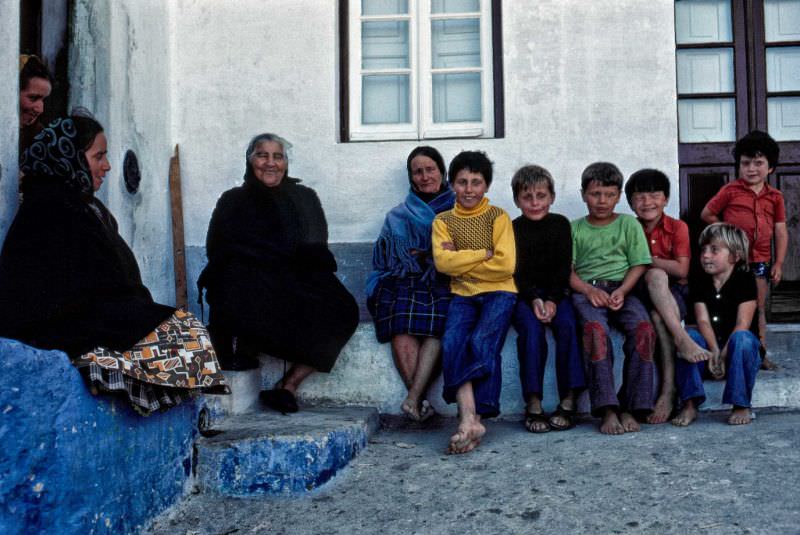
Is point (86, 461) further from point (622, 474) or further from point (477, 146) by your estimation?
point (477, 146)

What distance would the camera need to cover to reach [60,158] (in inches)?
116

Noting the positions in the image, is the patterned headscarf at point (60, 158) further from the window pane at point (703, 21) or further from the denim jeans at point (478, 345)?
the window pane at point (703, 21)

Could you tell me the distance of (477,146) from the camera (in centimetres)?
551

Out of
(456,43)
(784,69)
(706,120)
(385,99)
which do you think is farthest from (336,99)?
(784,69)

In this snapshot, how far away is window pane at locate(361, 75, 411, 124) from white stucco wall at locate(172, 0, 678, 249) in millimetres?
299

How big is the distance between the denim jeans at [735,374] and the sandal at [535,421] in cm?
71

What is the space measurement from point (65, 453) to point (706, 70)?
517cm

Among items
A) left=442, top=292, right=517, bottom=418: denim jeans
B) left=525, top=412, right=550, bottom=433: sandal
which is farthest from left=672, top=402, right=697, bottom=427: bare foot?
left=442, top=292, right=517, bottom=418: denim jeans

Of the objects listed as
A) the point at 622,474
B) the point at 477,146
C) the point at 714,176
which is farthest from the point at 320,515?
the point at 714,176

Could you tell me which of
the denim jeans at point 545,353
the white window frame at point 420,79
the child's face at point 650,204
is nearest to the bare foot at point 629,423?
the denim jeans at point 545,353

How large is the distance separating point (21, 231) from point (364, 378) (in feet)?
6.97

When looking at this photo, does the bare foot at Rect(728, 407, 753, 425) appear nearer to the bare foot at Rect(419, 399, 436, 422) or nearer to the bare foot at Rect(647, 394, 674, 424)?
the bare foot at Rect(647, 394, 674, 424)

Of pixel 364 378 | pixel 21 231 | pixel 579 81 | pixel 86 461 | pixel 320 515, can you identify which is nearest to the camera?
pixel 86 461

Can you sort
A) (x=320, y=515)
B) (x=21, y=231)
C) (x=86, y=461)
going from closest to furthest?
1. (x=86, y=461)
2. (x=21, y=231)
3. (x=320, y=515)
